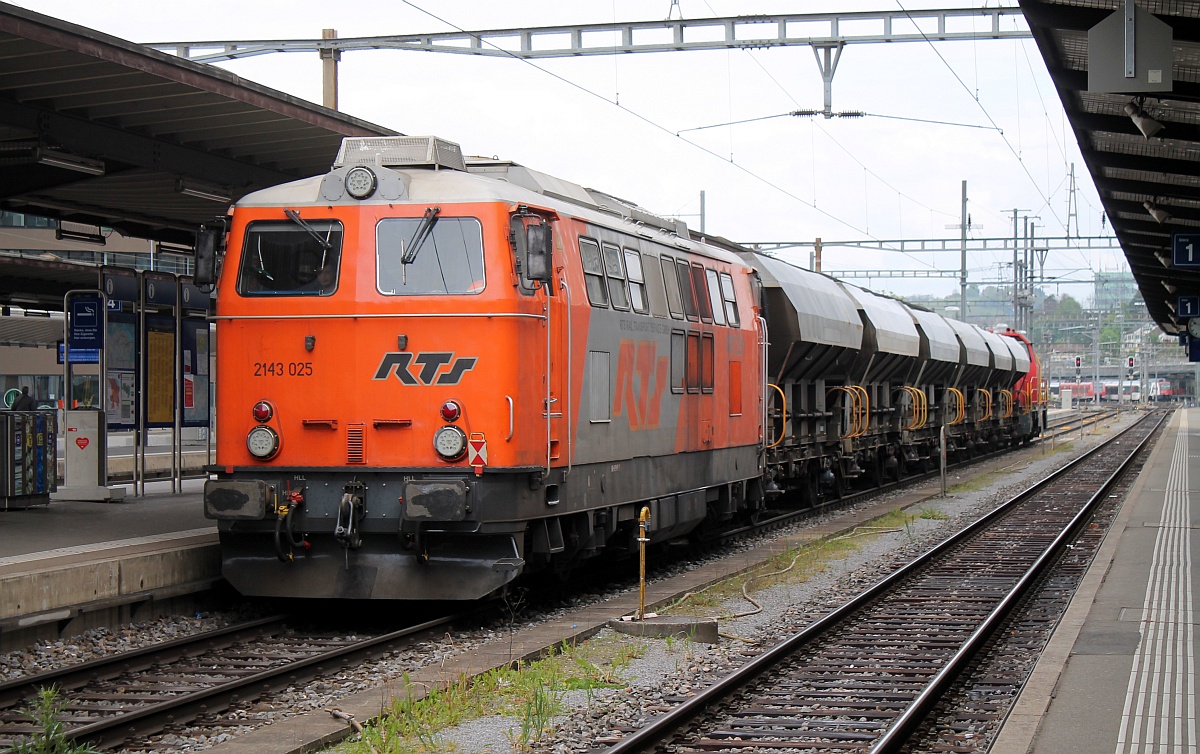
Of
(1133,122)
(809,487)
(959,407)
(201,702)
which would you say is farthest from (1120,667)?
(959,407)

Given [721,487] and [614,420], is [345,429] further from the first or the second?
[721,487]

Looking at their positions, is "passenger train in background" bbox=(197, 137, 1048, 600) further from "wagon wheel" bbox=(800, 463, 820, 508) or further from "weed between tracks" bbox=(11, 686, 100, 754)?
"wagon wheel" bbox=(800, 463, 820, 508)

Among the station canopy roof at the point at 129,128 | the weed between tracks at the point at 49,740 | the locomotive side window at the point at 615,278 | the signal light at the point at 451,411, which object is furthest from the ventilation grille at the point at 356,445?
the station canopy roof at the point at 129,128

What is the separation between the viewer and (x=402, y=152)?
11.4 metres

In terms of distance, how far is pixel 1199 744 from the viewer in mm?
6859

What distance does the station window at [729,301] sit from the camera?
16.0m

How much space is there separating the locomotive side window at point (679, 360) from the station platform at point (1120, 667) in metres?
4.57

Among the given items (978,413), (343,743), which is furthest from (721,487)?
(978,413)

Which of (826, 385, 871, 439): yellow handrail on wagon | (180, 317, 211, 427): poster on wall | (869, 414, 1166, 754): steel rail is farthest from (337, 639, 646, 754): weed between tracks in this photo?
(826, 385, 871, 439): yellow handrail on wagon

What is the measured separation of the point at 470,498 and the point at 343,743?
314cm

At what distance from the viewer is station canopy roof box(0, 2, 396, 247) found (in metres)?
10.7

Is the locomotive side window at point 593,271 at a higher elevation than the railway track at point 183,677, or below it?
higher

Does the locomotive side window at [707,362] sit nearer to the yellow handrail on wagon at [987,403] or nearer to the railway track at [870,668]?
the railway track at [870,668]

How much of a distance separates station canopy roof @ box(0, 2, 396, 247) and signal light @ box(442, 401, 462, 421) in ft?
12.7
